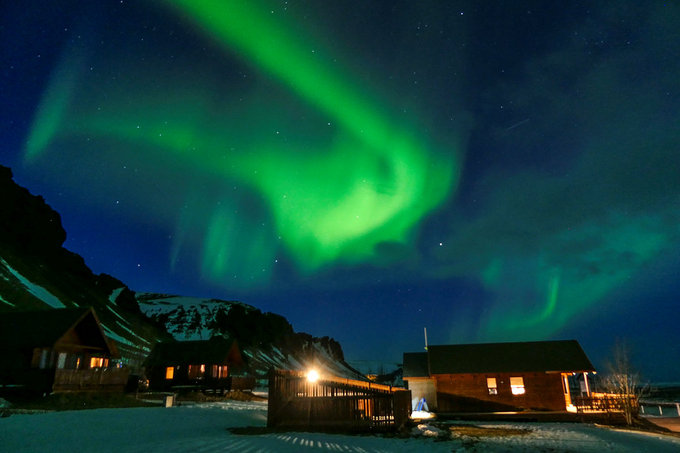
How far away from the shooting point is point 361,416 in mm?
17594

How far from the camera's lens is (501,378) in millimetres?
37250

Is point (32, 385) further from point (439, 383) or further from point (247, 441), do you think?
point (439, 383)

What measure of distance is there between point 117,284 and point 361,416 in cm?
15237

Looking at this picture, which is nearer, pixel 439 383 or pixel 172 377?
pixel 439 383

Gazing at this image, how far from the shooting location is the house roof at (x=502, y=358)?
122 feet

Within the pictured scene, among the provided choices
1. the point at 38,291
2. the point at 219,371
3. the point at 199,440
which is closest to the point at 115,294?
the point at 38,291

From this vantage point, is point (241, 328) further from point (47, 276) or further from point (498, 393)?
point (498, 393)

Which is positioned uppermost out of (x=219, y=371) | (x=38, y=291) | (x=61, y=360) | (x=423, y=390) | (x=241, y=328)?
(x=241, y=328)

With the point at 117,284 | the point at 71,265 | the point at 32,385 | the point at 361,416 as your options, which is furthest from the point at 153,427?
the point at 117,284

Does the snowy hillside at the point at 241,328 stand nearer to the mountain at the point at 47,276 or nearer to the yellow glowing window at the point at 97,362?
the mountain at the point at 47,276

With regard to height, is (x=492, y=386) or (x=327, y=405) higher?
(x=327, y=405)

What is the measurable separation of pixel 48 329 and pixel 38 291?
5878 centimetres

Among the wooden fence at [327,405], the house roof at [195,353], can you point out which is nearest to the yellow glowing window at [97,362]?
the house roof at [195,353]

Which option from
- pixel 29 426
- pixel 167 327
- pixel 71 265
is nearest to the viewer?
pixel 29 426
